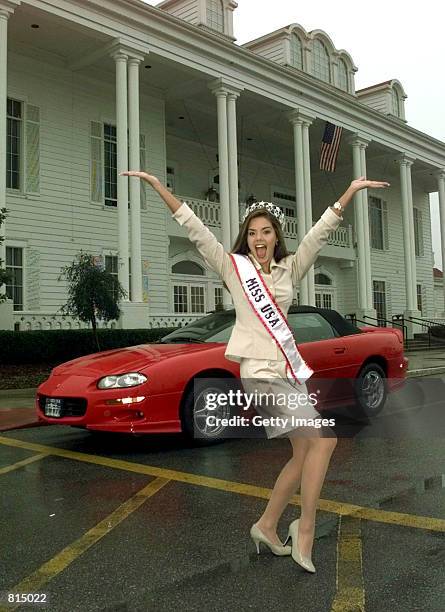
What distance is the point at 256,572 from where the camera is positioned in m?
3.22

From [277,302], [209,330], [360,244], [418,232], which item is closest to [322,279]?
[360,244]

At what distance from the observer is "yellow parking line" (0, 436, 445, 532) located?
4.06 metres

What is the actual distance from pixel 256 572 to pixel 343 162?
1159 inches

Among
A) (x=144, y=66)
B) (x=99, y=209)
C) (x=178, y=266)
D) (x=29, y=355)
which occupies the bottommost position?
(x=29, y=355)

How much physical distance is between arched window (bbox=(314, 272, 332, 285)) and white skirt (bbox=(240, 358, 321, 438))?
86.8ft

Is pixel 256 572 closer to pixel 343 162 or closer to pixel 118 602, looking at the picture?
pixel 118 602

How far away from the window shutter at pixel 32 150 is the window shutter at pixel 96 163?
1859 mm

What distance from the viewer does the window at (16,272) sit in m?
17.5

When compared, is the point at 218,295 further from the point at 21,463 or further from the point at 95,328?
the point at 21,463

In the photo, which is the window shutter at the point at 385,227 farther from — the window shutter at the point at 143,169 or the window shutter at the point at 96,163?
the window shutter at the point at 96,163

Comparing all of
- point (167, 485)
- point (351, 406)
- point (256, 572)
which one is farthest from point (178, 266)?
point (256, 572)

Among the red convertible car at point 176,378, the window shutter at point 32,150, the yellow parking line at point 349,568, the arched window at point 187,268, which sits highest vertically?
the window shutter at point 32,150

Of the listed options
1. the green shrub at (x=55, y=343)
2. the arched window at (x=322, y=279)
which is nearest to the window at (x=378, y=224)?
the arched window at (x=322, y=279)

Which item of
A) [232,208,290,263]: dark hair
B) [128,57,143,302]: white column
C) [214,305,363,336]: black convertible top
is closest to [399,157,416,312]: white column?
[128,57,143,302]: white column
